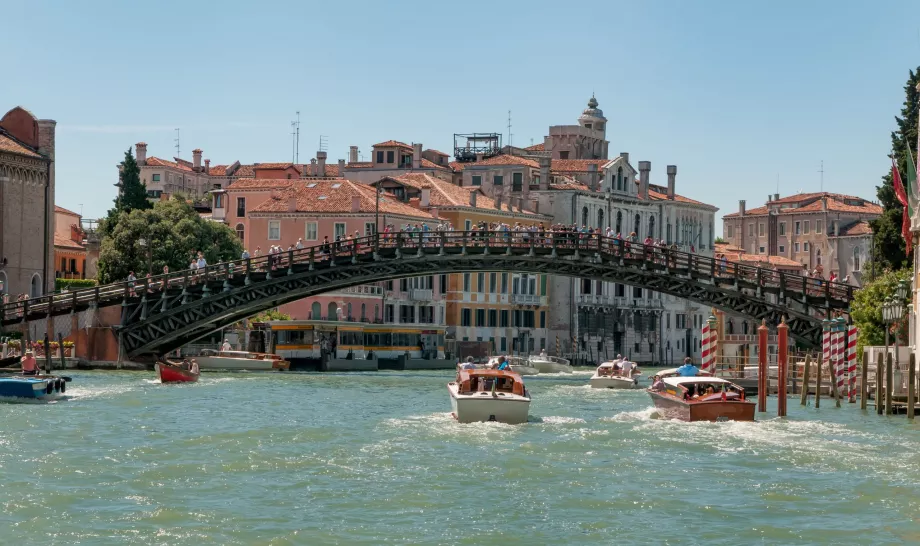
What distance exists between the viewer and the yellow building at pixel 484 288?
Result: 9344 cm

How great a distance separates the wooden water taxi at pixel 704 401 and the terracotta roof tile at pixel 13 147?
40062 mm

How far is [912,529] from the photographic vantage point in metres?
24.3

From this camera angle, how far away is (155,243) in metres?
83.6

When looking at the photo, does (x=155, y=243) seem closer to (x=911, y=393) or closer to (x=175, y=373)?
(x=175, y=373)

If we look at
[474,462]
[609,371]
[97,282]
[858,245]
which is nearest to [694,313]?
[858,245]

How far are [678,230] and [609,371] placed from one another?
165 ft

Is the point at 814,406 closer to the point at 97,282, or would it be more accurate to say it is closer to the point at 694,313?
the point at 97,282

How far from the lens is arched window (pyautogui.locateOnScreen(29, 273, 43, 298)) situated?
251ft

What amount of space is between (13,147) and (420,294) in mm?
24827

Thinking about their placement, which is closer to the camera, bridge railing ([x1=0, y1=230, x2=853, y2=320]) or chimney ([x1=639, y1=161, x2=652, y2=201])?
bridge railing ([x1=0, y1=230, x2=853, y2=320])

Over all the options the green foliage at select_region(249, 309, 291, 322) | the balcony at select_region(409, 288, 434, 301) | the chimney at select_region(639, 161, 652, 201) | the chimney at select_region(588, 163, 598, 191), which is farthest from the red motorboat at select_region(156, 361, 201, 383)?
the chimney at select_region(639, 161, 652, 201)

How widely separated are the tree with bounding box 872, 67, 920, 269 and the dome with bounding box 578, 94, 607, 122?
5004cm

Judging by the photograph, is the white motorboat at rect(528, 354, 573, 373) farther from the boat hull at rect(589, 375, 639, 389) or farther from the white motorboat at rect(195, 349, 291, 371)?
the boat hull at rect(589, 375, 639, 389)

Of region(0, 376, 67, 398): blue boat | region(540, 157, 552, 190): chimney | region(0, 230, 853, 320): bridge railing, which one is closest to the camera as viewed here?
region(0, 376, 67, 398): blue boat
